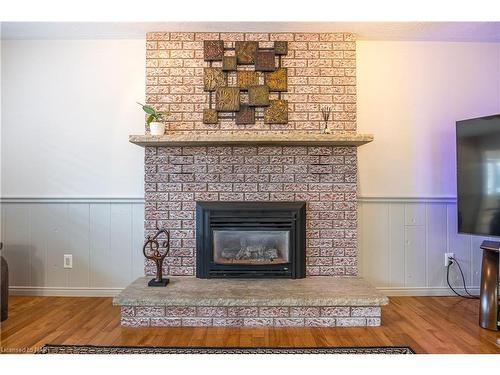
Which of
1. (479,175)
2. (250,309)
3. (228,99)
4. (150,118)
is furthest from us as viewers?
(228,99)

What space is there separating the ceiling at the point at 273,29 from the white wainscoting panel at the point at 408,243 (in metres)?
1.39

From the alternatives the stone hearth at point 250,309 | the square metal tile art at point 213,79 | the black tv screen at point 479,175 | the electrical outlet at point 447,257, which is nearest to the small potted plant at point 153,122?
the square metal tile art at point 213,79

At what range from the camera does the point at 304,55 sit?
9.50ft

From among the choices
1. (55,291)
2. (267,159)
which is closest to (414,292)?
(267,159)

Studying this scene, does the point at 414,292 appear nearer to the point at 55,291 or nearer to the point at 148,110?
the point at 148,110

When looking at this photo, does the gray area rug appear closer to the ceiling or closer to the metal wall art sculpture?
the metal wall art sculpture

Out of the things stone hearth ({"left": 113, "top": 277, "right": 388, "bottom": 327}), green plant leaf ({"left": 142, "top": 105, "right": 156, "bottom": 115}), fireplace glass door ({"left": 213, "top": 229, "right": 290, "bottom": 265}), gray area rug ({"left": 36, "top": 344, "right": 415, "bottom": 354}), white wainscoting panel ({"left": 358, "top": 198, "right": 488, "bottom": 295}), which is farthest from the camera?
white wainscoting panel ({"left": 358, "top": 198, "right": 488, "bottom": 295})

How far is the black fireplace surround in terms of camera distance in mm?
2807

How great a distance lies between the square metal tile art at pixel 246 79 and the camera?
287cm

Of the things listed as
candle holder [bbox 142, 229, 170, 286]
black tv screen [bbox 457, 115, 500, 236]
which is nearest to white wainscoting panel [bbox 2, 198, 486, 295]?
candle holder [bbox 142, 229, 170, 286]

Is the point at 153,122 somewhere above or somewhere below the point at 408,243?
above

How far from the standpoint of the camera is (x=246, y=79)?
287cm

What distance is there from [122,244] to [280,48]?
2.14m

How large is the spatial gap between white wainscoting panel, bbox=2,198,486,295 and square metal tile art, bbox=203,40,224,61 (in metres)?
1.36
